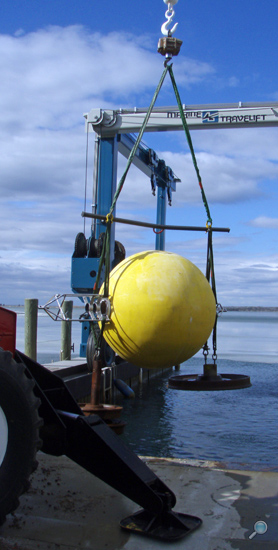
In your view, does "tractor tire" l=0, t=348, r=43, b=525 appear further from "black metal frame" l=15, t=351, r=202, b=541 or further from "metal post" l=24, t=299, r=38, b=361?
"metal post" l=24, t=299, r=38, b=361

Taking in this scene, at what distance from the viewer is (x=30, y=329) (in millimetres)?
11602

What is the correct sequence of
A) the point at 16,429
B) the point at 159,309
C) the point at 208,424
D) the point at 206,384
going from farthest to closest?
1. the point at 208,424
2. the point at 206,384
3. the point at 159,309
4. the point at 16,429

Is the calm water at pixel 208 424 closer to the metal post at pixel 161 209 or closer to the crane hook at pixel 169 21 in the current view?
the crane hook at pixel 169 21

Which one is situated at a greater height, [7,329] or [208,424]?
[7,329]

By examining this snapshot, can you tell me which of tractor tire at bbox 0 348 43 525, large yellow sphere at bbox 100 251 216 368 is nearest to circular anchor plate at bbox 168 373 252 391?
large yellow sphere at bbox 100 251 216 368

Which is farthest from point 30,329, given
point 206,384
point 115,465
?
point 115,465

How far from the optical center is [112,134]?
42.8ft

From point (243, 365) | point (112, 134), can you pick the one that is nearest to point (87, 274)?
point (112, 134)

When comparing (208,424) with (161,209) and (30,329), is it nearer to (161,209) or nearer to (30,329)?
(30,329)

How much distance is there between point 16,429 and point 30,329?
8225 millimetres

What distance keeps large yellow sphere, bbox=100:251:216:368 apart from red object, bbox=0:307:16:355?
0.71 m

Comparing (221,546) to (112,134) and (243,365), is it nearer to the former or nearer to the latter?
(112,134)

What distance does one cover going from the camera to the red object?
154 inches

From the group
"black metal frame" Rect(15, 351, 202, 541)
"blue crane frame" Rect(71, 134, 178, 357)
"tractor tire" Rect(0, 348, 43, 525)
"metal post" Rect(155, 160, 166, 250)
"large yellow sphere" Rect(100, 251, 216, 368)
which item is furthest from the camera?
"metal post" Rect(155, 160, 166, 250)
